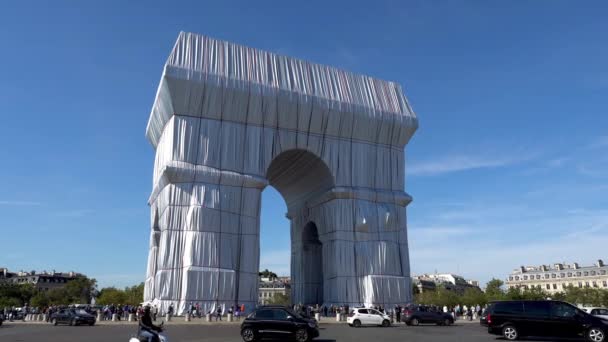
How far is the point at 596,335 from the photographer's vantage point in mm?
17000

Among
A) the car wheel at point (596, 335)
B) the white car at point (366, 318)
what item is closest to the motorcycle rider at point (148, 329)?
the car wheel at point (596, 335)

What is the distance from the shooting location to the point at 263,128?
123 feet

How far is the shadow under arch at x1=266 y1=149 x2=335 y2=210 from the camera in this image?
1588 inches

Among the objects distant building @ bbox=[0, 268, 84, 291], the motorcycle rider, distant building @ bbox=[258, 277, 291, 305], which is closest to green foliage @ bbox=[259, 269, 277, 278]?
distant building @ bbox=[258, 277, 291, 305]

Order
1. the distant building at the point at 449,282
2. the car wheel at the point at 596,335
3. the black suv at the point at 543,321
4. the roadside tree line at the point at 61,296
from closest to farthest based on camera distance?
the car wheel at the point at 596,335
the black suv at the point at 543,321
the roadside tree line at the point at 61,296
the distant building at the point at 449,282

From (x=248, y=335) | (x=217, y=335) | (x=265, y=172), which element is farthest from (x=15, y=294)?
(x=248, y=335)

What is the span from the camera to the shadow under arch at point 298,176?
40.3 metres

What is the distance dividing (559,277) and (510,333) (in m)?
103

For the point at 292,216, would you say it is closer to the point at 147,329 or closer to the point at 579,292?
the point at 147,329

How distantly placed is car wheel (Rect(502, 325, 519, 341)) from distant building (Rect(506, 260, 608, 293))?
8825 centimetres

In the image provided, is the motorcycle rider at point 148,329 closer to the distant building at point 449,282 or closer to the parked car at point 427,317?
the parked car at point 427,317

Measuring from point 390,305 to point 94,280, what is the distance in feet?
306

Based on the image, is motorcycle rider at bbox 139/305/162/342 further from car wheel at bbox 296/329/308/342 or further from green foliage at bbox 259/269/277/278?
green foliage at bbox 259/269/277/278

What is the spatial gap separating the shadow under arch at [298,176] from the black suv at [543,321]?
21987 mm
